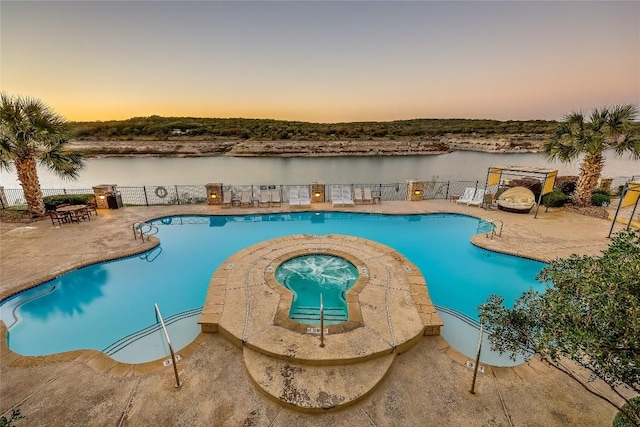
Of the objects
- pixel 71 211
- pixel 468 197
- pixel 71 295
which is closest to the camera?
pixel 71 295

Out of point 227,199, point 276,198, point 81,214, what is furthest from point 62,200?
point 276,198

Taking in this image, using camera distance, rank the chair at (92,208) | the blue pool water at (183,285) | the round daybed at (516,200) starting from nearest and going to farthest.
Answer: the blue pool water at (183,285) → the chair at (92,208) → the round daybed at (516,200)

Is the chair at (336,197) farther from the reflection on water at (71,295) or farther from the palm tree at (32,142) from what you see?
the palm tree at (32,142)

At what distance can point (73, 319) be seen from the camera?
586 cm

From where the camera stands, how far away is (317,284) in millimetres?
6680

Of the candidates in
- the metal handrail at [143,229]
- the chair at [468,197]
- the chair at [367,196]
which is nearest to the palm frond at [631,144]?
the chair at [468,197]

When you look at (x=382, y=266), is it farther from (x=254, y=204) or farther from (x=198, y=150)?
(x=198, y=150)

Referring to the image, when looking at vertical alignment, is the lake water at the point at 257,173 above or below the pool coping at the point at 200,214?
below

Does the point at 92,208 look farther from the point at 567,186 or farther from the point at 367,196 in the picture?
the point at 567,186

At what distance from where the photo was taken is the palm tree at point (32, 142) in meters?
9.36

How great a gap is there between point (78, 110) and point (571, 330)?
163 feet

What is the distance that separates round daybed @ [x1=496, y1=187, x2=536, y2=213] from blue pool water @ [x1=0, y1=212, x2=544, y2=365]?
5.93ft

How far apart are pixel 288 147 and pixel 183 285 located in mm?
41315

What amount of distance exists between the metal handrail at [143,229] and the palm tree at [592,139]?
Result: 1706cm
